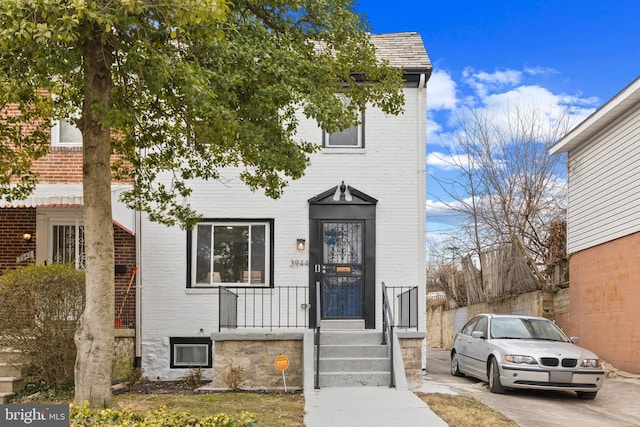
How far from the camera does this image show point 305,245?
1411 cm

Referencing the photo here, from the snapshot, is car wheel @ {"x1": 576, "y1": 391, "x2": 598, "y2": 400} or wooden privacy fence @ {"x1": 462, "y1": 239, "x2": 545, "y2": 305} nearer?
car wheel @ {"x1": 576, "y1": 391, "x2": 598, "y2": 400}

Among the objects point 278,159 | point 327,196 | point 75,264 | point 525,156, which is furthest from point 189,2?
point 525,156

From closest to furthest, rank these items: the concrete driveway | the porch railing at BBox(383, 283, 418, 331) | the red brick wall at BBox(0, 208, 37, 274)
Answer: the concrete driveway → the porch railing at BBox(383, 283, 418, 331) → the red brick wall at BBox(0, 208, 37, 274)

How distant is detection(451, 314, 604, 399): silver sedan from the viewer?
11.4 metres

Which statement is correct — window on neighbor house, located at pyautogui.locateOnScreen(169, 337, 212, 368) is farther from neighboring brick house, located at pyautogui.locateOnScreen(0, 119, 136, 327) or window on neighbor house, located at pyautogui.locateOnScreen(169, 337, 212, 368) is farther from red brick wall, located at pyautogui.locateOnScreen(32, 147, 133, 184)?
red brick wall, located at pyautogui.locateOnScreen(32, 147, 133, 184)

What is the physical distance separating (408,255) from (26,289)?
23.5ft

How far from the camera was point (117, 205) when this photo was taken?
12961 millimetres

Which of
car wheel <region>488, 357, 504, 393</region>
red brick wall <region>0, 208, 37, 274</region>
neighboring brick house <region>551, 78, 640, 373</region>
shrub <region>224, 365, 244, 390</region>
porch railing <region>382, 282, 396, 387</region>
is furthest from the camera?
neighboring brick house <region>551, 78, 640, 373</region>

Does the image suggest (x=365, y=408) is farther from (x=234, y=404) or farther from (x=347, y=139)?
(x=347, y=139)

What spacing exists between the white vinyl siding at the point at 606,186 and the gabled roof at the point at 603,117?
6.0 inches

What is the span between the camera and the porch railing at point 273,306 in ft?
45.5

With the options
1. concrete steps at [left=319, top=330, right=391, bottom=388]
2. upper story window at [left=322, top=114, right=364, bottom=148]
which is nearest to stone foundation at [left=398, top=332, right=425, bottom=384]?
concrete steps at [left=319, top=330, right=391, bottom=388]

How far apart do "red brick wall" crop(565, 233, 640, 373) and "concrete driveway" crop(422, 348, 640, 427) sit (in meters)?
1.20

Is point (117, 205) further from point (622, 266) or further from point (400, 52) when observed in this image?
point (622, 266)
